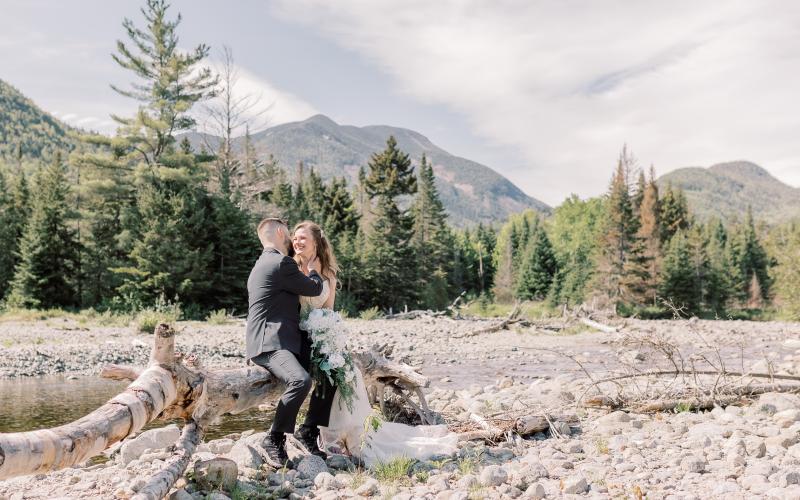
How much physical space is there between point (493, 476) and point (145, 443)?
4.00 meters

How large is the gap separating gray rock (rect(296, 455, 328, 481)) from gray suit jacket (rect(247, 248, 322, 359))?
3.44 ft

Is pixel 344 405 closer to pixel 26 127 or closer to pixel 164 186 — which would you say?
pixel 164 186

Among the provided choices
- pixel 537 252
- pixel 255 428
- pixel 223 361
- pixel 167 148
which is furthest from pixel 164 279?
pixel 537 252

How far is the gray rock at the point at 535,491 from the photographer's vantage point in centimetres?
450

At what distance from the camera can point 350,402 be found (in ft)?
18.8

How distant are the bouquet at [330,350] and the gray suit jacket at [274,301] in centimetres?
21

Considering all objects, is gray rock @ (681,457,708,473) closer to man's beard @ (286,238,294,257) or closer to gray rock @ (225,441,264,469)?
gray rock @ (225,441,264,469)

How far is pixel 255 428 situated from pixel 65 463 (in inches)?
198

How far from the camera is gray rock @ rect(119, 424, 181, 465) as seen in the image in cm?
608

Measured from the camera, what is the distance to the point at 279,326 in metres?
5.44

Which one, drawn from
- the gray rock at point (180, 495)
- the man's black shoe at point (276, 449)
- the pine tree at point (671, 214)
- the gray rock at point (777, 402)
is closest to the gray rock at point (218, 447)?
the man's black shoe at point (276, 449)

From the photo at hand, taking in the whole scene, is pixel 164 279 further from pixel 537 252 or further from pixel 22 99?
pixel 22 99

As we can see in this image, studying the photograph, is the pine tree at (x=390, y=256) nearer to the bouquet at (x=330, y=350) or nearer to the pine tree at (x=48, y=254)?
the pine tree at (x=48, y=254)

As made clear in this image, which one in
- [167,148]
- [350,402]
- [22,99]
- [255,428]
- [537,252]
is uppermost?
[22,99]
